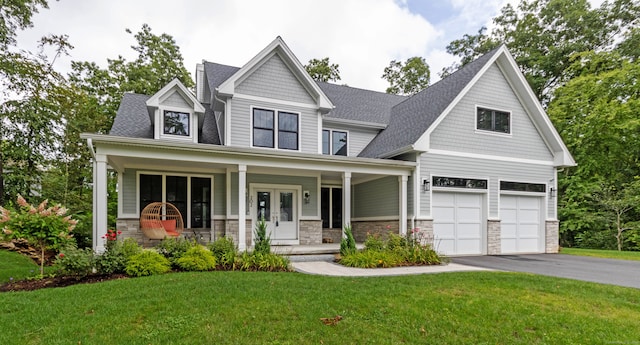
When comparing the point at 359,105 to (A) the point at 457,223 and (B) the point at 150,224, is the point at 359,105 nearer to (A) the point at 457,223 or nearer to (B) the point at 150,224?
(A) the point at 457,223

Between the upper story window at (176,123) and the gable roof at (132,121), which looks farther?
the gable roof at (132,121)

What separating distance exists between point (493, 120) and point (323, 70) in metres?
14.1

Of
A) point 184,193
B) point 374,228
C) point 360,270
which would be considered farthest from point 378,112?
point 360,270

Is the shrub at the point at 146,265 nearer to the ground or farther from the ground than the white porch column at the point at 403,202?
nearer to the ground

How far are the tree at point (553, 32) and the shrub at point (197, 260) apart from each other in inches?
885

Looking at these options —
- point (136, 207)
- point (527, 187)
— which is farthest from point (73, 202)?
point (527, 187)

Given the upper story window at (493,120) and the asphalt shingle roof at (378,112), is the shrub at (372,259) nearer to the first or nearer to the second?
the asphalt shingle roof at (378,112)

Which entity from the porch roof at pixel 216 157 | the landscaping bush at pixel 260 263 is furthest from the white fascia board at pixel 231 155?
the landscaping bush at pixel 260 263

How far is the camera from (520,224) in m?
12.1

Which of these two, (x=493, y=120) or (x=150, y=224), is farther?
(x=493, y=120)

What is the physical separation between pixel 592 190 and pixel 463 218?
9969 millimetres

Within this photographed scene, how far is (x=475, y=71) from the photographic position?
452 inches

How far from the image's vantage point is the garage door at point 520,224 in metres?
11.8

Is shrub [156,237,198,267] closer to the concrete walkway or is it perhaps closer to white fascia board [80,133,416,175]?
white fascia board [80,133,416,175]
